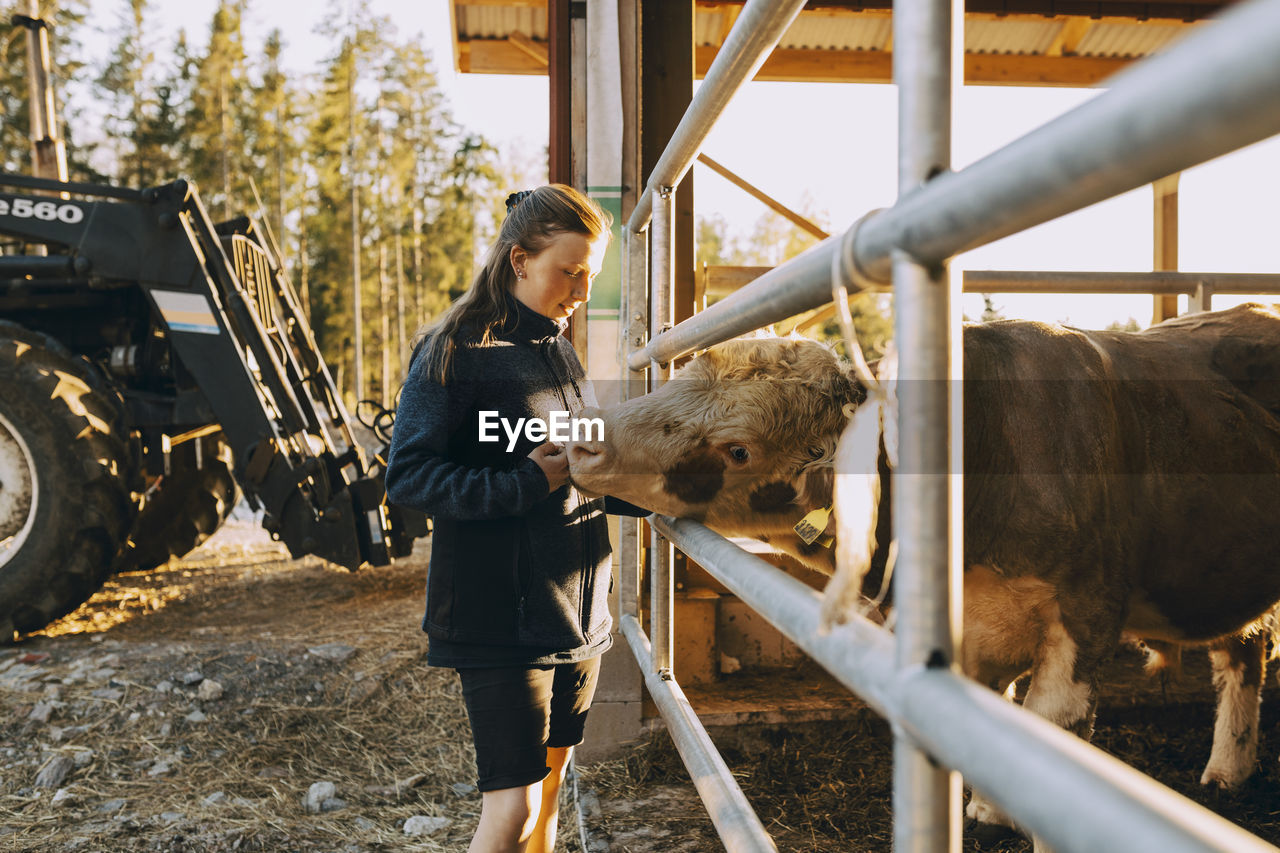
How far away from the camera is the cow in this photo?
1.87m

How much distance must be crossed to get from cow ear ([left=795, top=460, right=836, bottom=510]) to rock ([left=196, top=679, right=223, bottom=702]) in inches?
121

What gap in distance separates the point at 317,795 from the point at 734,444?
2.24 meters

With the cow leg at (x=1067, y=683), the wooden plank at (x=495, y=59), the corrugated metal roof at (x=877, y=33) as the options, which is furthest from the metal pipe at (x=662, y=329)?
the wooden plank at (x=495, y=59)

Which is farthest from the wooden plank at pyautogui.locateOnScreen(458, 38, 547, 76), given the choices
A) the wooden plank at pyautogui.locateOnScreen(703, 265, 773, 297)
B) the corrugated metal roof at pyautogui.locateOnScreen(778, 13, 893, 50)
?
the wooden plank at pyautogui.locateOnScreen(703, 265, 773, 297)

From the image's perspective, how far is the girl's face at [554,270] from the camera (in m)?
1.92

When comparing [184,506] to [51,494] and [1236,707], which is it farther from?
[1236,707]

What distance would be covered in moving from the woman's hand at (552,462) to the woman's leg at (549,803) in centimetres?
67

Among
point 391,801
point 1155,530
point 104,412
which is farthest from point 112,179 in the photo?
point 1155,530

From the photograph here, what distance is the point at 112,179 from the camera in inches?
1051

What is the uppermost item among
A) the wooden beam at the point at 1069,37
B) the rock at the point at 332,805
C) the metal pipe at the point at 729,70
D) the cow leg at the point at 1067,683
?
the wooden beam at the point at 1069,37

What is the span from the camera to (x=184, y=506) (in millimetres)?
6391

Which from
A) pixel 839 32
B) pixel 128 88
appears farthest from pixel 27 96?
pixel 839 32

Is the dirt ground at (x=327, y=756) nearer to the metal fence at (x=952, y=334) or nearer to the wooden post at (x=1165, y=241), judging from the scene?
the metal fence at (x=952, y=334)

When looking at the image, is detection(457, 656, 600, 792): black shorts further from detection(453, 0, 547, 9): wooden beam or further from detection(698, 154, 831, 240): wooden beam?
detection(453, 0, 547, 9): wooden beam
